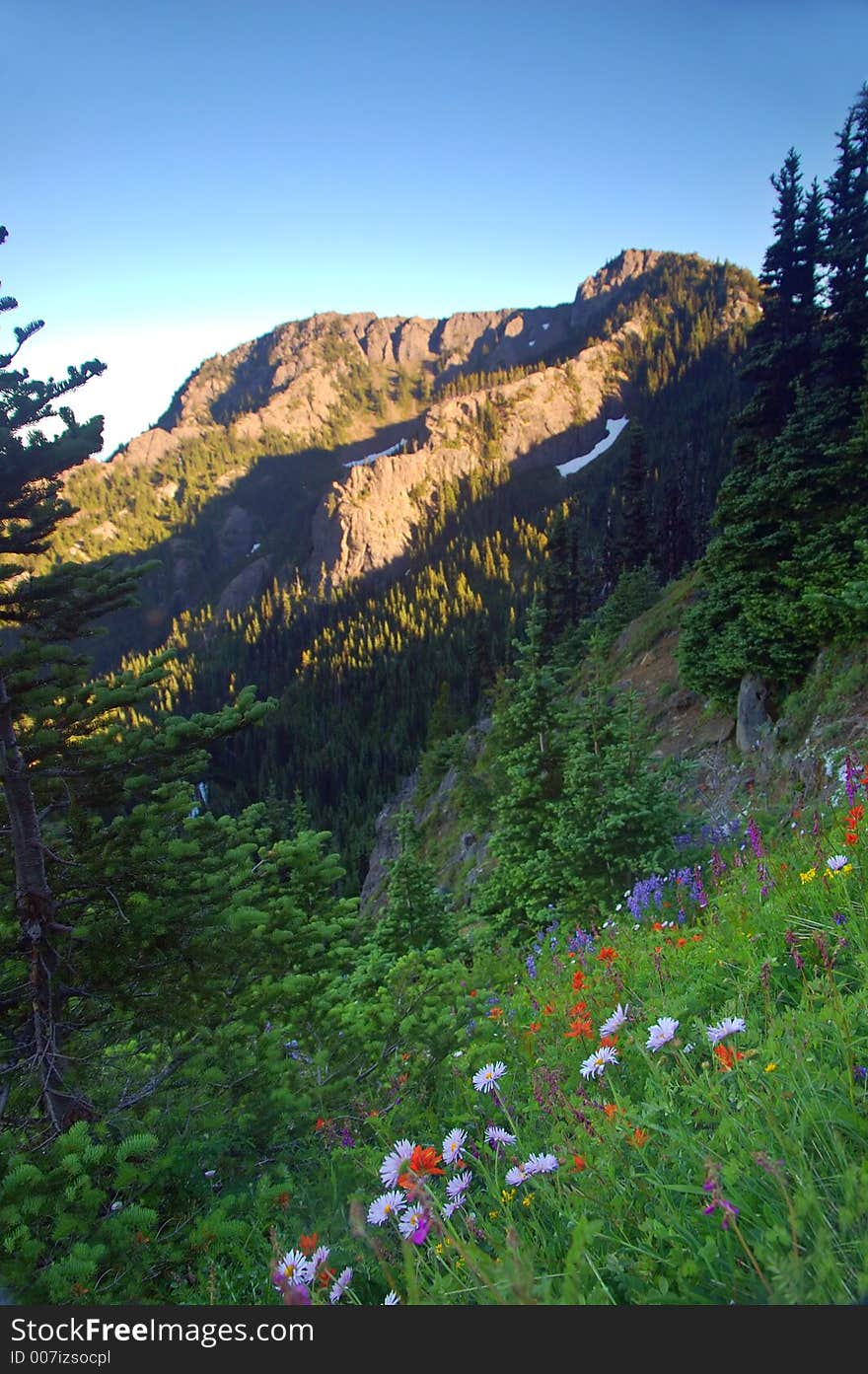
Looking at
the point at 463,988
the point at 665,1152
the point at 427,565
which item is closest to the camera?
the point at 665,1152

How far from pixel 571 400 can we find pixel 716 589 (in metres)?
209

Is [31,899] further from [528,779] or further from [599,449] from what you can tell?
[599,449]

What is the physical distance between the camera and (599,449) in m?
188

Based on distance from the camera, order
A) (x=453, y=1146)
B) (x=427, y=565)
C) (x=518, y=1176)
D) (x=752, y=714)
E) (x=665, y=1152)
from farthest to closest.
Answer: (x=427, y=565) → (x=752, y=714) → (x=453, y=1146) → (x=518, y=1176) → (x=665, y=1152)

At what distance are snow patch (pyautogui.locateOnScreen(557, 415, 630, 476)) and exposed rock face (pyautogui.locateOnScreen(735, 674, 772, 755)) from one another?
18106 cm

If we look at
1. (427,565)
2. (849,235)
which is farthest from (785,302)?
(427,565)

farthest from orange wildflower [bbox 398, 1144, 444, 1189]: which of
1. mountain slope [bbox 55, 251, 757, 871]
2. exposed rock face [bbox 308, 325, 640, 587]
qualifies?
exposed rock face [bbox 308, 325, 640, 587]

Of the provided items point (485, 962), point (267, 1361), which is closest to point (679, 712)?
point (485, 962)

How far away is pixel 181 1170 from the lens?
12.1 feet

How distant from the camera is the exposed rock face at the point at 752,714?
1255cm

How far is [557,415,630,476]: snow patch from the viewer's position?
183 metres

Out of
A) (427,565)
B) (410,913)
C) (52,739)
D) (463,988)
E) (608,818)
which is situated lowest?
(427,565)

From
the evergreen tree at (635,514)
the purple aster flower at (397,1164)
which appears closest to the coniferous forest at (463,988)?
the purple aster flower at (397,1164)

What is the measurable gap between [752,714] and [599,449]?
638 feet
